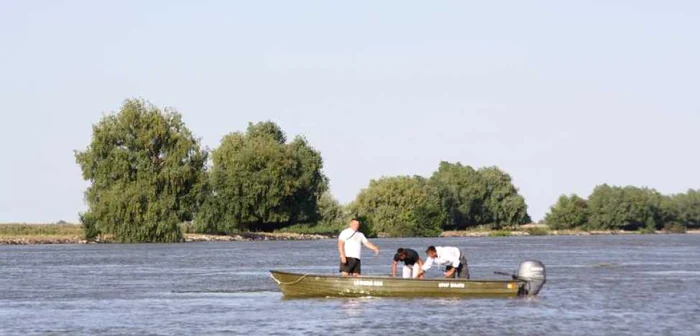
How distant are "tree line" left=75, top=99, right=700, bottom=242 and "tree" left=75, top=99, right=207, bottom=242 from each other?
0.07 metres

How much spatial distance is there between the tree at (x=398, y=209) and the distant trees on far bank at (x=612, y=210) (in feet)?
105

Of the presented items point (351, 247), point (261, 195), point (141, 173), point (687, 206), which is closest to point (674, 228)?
point (687, 206)

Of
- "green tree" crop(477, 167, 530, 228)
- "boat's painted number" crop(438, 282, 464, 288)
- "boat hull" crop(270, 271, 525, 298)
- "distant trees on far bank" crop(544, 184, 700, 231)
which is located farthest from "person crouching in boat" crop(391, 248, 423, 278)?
"distant trees on far bank" crop(544, 184, 700, 231)

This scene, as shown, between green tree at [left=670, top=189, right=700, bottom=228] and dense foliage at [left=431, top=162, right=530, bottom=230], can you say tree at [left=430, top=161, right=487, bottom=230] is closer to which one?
dense foliage at [left=431, top=162, right=530, bottom=230]

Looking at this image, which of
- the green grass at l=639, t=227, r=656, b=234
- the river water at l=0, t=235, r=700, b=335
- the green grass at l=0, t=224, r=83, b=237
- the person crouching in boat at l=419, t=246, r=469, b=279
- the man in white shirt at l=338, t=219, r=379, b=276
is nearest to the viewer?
the river water at l=0, t=235, r=700, b=335

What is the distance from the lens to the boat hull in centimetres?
3650

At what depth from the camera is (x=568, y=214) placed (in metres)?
168

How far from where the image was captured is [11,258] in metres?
73.7

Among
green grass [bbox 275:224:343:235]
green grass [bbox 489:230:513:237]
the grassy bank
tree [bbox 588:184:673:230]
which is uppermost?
tree [bbox 588:184:673:230]

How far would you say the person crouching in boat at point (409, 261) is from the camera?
3666 cm

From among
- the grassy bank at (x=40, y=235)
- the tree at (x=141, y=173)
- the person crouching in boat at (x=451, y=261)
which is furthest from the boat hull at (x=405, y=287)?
the grassy bank at (x=40, y=235)

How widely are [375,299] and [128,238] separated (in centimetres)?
6064

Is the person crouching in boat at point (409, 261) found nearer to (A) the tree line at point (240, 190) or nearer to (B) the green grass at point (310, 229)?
(A) the tree line at point (240, 190)

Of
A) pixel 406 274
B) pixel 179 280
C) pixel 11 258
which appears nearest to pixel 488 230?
pixel 11 258
